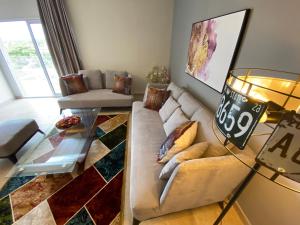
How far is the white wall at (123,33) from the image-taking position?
322cm

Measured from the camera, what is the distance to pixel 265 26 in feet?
3.64

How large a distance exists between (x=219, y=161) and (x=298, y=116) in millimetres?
666

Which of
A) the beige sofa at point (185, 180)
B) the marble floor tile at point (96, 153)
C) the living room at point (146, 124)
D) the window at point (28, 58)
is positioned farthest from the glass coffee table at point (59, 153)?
the window at point (28, 58)

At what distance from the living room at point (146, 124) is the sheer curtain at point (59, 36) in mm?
58

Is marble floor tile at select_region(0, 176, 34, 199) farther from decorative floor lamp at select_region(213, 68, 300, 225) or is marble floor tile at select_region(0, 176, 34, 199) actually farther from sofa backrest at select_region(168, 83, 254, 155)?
decorative floor lamp at select_region(213, 68, 300, 225)

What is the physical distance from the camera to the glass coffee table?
1545 millimetres

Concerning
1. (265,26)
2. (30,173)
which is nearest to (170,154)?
(265,26)

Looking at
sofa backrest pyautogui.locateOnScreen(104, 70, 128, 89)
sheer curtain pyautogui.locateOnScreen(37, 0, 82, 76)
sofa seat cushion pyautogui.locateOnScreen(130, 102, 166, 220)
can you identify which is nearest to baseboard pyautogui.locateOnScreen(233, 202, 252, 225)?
sofa seat cushion pyautogui.locateOnScreen(130, 102, 166, 220)

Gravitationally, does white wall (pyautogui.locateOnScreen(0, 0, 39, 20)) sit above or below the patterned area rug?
above

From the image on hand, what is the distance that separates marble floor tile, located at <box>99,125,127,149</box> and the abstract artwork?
150cm

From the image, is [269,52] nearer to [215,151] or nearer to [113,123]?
[215,151]

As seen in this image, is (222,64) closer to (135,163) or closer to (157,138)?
(157,138)

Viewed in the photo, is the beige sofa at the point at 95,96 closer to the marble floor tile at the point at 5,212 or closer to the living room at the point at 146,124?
the living room at the point at 146,124

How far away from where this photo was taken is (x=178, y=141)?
1386 mm
